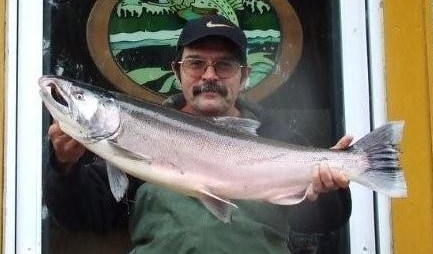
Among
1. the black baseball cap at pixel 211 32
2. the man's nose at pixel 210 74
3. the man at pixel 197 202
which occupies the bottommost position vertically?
the man at pixel 197 202

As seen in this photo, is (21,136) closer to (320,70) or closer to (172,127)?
(172,127)

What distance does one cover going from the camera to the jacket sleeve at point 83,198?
3.08 metres

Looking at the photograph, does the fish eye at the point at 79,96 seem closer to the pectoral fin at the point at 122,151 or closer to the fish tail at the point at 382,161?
the pectoral fin at the point at 122,151

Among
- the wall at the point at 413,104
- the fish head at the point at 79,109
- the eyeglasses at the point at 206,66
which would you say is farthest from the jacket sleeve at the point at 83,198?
the wall at the point at 413,104

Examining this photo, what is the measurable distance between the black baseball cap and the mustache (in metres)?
0.18

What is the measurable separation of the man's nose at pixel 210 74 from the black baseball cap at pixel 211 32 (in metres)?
0.12

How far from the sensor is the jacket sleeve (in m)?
3.08

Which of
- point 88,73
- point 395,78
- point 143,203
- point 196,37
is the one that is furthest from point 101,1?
point 395,78

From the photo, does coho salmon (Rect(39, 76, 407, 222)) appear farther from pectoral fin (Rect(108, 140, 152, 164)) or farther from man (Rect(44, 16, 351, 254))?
man (Rect(44, 16, 351, 254))

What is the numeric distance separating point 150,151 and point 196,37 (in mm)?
676

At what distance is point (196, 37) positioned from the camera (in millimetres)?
3234

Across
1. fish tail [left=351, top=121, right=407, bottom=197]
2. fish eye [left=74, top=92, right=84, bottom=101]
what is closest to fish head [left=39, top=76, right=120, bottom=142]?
fish eye [left=74, top=92, right=84, bottom=101]

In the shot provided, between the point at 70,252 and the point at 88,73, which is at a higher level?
the point at 88,73

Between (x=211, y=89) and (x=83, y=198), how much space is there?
0.61m
